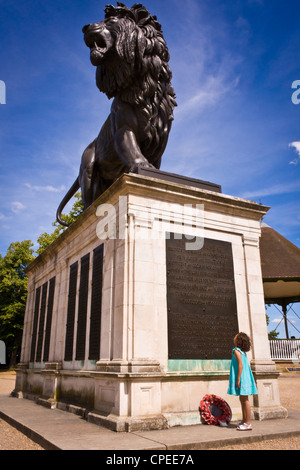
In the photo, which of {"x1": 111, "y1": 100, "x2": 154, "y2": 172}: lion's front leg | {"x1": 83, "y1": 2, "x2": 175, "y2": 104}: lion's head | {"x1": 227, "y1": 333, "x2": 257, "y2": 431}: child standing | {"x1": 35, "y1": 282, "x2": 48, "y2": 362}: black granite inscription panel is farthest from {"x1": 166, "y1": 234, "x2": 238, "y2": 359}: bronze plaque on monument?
{"x1": 35, "y1": 282, "x2": 48, "y2": 362}: black granite inscription panel

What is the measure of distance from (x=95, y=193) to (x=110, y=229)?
123 inches

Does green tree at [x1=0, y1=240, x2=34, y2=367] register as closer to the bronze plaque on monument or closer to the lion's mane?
the lion's mane

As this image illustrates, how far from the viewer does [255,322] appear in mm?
7746

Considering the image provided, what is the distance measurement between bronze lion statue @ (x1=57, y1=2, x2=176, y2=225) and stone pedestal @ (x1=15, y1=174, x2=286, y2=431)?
129 cm

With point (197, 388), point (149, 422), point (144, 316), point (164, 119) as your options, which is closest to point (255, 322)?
point (197, 388)

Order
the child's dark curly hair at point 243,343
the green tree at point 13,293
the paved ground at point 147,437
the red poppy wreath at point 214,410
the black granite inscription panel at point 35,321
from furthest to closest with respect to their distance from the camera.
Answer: the green tree at point 13,293
the black granite inscription panel at point 35,321
the red poppy wreath at point 214,410
the child's dark curly hair at point 243,343
the paved ground at point 147,437

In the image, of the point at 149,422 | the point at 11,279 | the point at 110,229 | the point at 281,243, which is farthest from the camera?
the point at 11,279

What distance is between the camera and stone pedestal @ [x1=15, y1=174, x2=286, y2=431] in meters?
6.25

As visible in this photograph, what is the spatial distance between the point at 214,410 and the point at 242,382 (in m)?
1.03

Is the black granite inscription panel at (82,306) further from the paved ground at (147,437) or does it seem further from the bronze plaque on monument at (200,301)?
the bronze plaque on monument at (200,301)

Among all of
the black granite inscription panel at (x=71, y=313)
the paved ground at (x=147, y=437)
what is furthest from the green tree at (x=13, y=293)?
the paved ground at (x=147, y=437)

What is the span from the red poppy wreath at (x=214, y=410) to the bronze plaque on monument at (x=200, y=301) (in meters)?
0.74

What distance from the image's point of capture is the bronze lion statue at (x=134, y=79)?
8328mm
